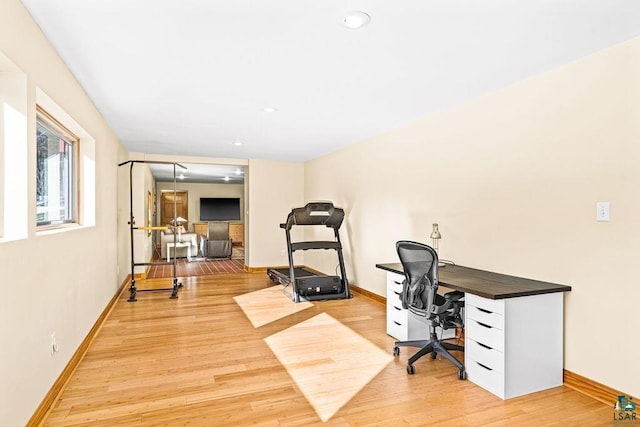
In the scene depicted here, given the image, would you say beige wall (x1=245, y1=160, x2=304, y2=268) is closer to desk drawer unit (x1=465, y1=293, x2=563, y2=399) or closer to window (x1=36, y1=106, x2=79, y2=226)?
window (x1=36, y1=106, x2=79, y2=226)

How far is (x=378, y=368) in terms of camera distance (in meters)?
2.91

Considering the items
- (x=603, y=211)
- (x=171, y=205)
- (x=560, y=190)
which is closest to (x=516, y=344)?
(x=603, y=211)

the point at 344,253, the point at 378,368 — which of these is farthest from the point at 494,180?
the point at 344,253

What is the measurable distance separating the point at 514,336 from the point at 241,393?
1.82 m

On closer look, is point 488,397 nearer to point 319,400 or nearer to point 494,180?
point 319,400

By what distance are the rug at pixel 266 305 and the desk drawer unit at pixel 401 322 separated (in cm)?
133

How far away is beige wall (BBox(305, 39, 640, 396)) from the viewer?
2314 millimetres

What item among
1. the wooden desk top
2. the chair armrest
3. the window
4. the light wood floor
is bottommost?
the light wood floor

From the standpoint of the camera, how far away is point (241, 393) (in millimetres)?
2512

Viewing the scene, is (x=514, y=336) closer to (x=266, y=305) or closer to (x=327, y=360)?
(x=327, y=360)

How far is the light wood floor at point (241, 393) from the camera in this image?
2.21 metres

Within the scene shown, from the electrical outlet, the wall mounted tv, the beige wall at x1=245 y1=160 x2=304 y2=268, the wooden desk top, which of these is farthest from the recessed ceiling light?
the wall mounted tv

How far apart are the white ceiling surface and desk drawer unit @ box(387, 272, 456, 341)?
1.73m

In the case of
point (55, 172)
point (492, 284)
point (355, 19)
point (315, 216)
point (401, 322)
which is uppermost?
point (355, 19)
